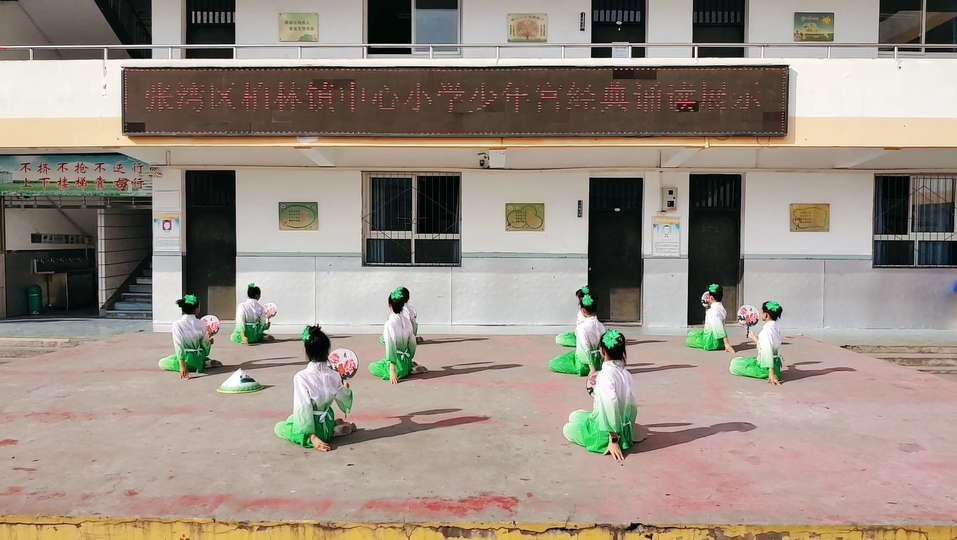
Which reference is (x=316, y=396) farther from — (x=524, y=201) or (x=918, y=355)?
(x=918, y=355)

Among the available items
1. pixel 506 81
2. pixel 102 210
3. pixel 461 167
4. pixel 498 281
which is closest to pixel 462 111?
pixel 506 81

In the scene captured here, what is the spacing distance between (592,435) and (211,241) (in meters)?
9.44

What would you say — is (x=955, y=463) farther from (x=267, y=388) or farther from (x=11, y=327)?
(x=11, y=327)

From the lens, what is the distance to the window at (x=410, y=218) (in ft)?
37.9

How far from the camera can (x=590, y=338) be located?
736 cm

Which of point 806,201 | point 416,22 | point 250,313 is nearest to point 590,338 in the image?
point 250,313

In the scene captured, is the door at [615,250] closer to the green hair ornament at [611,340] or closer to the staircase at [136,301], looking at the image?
the green hair ornament at [611,340]

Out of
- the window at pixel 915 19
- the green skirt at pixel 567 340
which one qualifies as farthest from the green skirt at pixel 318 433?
the window at pixel 915 19

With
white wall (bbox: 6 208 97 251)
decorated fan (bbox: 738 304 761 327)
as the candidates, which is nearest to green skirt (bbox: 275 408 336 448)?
decorated fan (bbox: 738 304 761 327)

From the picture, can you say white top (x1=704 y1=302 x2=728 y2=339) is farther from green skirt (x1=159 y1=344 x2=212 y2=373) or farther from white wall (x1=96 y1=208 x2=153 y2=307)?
white wall (x1=96 y1=208 x2=153 y2=307)

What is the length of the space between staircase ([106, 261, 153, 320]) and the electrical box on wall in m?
10.8

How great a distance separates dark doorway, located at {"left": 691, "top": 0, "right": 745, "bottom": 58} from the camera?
11383mm

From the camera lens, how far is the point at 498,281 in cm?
1133

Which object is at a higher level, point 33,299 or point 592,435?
point 33,299
